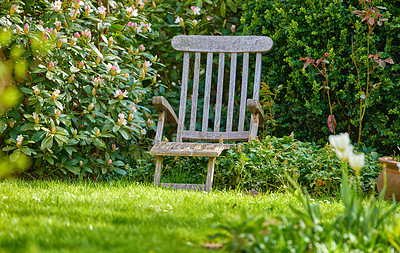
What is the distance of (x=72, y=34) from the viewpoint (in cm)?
322

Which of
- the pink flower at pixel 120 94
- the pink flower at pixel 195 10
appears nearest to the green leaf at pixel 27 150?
the pink flower at pixel 120 94

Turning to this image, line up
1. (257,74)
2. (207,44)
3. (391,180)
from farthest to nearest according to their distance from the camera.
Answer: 1. (207,44)
2. (257,74)
3. (391,180)

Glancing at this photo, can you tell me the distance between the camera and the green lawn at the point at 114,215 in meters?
1.47

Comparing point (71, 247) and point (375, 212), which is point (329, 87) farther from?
point (71, 247)

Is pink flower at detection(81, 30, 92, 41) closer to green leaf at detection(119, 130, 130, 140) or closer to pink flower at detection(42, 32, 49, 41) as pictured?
pink flower at detection(42, 32, 49, 41)

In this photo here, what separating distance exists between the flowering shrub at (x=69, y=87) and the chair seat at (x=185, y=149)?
355mm

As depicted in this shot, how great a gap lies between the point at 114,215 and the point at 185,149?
103cm

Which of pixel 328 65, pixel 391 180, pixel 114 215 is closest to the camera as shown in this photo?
pixel 114 215

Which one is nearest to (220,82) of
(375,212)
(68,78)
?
(68,78)

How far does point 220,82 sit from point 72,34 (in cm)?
130

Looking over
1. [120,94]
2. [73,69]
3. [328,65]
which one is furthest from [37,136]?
[328,65]

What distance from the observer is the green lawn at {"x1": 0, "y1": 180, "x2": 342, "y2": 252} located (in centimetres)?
147

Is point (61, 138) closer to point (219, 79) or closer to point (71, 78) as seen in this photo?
point (71, 78)

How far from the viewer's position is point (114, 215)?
192 cm
